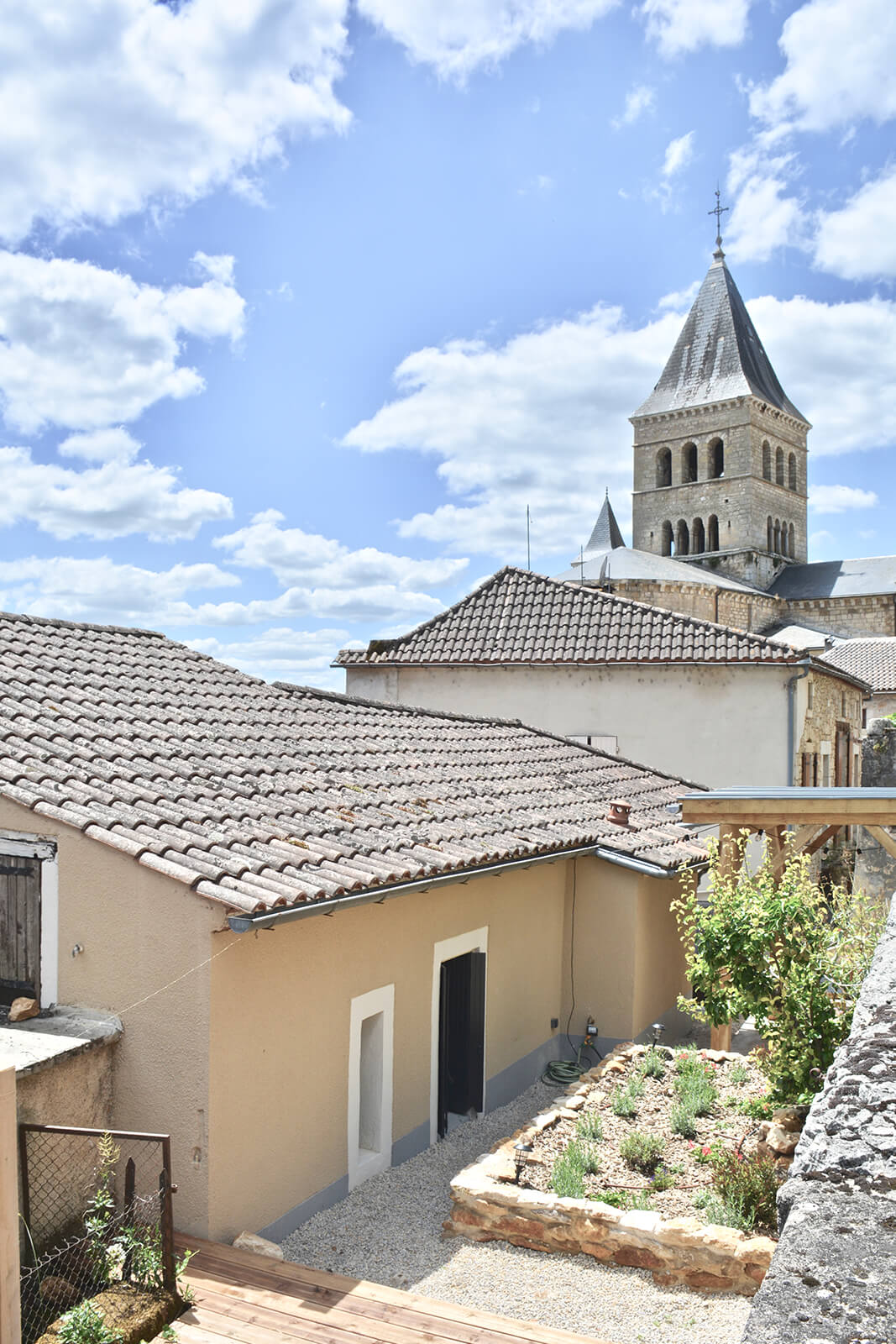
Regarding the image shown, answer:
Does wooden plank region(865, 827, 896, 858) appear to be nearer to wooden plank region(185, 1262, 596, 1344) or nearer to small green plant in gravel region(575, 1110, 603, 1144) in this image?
small green plant in gravel region(575, 1110, 603, 1144)

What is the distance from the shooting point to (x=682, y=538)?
6128cm

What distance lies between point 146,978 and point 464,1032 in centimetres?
384

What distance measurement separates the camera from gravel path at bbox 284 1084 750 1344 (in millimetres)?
5207

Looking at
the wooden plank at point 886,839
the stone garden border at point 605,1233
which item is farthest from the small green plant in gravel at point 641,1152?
the wooden plank at point 886,839

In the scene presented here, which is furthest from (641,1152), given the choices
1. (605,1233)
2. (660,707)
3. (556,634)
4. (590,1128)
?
(556,634)

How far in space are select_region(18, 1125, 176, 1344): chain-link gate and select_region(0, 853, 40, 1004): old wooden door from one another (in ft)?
3.51

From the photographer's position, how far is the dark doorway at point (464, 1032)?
28.7 feet

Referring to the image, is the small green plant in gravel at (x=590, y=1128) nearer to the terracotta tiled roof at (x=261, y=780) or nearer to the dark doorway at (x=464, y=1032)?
the dark doorway at (x=464, y=1032)

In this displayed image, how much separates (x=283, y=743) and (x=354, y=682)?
11.0 m

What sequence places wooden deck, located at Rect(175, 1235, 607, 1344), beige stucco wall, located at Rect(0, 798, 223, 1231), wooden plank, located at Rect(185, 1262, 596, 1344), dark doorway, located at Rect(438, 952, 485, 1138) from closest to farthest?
1. wooden deck, located at Rect(175, 1235, 607, 1344)
2. wooden plank, located at Rect(185, 1262, 596, 1344)
3. beige stucco wall, located at Rect(0, 798, 223, 1231)
4. dark doorway, located at Rect(438, 952, 485, 1138)

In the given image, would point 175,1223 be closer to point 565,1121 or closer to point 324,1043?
point 324,1043

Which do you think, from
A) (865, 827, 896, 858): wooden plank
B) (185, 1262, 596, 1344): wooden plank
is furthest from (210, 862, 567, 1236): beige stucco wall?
(865, 827, 896, 858): wooden plank

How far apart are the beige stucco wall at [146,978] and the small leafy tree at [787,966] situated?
3690 mm

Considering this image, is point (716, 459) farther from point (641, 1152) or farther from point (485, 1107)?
point (641, 1152)
